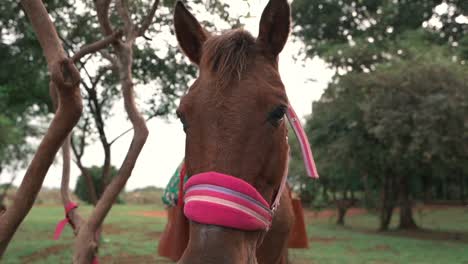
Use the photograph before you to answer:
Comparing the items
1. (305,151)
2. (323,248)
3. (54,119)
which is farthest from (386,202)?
(54,119)

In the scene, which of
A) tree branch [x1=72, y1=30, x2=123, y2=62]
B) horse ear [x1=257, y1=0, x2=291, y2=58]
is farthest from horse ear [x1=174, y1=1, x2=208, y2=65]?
tree branch [x1=72, y1=30, x2=123, y2=62]

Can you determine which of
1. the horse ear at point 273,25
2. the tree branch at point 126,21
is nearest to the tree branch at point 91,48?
the tree branch at point 126,21

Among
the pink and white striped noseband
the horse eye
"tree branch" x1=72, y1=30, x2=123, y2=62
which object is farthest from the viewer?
"tree branch" x1=72, y1=30, x2=123, y2=62

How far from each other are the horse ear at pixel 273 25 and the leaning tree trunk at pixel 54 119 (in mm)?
1378

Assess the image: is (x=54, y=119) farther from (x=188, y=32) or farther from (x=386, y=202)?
(x=386, y=202)

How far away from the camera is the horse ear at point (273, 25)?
220 centimetres

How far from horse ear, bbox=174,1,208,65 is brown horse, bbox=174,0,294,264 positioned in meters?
0.15

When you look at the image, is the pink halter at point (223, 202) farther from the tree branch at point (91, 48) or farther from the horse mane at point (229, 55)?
the tree branch at point (91, 48)

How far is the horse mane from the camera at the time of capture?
78.2 inches

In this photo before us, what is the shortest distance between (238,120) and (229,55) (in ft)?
1.12

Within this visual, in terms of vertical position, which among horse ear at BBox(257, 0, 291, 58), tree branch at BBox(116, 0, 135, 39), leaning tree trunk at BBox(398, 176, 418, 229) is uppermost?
tree branch at BBox(116, 0, 135, 39)

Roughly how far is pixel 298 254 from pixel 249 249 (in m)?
11.7

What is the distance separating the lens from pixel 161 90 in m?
13.1

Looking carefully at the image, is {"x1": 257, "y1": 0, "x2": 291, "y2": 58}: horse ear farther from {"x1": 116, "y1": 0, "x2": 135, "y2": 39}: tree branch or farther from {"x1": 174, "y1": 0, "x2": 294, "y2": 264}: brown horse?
{"x1": 116, "y1": 0, "x2": 135, "y2": 39}: tree branch
